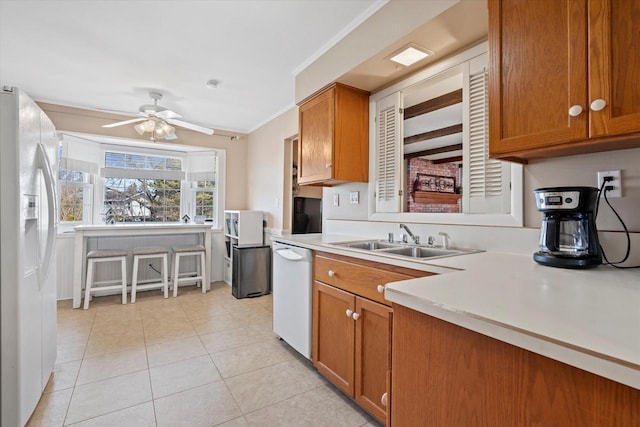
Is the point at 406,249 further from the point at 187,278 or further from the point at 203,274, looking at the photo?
the point at 187,278

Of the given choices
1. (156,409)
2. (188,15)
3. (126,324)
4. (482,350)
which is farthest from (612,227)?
(126,324)

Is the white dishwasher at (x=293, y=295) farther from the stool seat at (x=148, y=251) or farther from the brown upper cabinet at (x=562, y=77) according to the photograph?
the stool seat at (x=148, y=251)

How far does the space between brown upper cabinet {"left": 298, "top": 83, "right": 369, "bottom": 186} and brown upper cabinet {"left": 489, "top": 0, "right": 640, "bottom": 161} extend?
1225 mm

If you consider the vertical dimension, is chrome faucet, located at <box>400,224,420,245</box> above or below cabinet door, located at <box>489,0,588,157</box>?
below

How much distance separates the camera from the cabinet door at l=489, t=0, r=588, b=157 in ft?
3.48

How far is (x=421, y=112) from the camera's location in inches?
90.8

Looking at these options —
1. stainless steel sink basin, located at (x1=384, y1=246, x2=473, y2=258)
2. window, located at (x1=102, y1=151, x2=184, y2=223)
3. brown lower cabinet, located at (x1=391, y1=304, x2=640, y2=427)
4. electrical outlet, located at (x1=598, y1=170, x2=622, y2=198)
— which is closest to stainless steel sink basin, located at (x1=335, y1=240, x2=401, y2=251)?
stainless steel sink basin, located at (x1=384, y1=246, x2=473, y2=258)

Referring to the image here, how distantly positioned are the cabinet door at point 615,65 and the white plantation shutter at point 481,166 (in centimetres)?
65

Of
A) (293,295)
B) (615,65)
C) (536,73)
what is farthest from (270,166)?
(615,65)

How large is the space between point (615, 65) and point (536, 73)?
0.75 ft

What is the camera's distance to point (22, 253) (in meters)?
1.48

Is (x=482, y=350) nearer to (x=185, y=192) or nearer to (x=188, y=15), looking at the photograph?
(x=188, y=15)

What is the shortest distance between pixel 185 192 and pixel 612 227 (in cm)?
489

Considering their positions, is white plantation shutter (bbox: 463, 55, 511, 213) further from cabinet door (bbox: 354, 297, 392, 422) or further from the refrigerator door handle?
the refrigerator door handle
